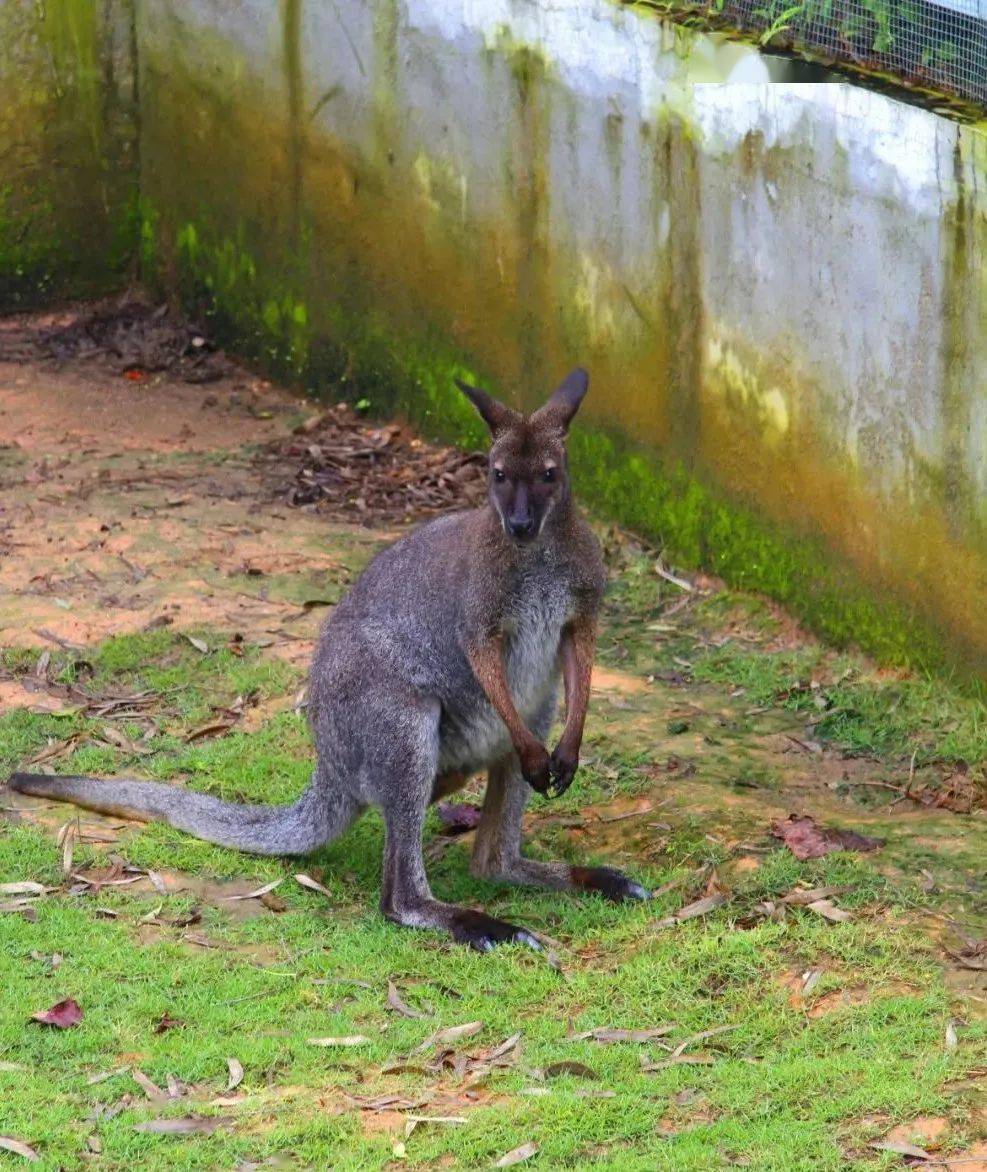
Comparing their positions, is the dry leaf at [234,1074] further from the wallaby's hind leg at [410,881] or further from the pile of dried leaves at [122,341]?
the pile of dried leaves at [122,341]

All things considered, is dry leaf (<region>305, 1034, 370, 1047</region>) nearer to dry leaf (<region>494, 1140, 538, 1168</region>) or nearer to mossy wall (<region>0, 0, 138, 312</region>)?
dry leaf (<region>494, 1140, 538, 1168</region>)

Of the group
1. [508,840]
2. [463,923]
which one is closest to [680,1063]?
[463,923]

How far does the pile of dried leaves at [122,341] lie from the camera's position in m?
10.5

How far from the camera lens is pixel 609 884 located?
5.66 meters

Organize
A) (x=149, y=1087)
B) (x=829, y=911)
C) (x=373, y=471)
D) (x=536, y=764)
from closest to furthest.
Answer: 1. (x=149, y=1087)
2. (x=829, y=911)
3. (x=536, y=764)
4. (x=373, y=471)

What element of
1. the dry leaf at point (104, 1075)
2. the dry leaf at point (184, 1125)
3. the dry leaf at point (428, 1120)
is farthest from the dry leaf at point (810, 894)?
the dry leaf at point (104, 1075)

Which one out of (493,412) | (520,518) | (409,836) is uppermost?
(493,412)

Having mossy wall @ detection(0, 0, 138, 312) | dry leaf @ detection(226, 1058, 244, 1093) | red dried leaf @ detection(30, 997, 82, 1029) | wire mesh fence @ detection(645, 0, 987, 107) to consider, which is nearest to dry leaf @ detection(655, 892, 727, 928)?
dry leaf @ detection(226, 1058, 244, 1093)

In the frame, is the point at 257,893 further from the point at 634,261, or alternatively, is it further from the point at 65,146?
the point at 65,146

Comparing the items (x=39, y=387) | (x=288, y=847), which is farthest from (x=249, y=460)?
(x=288, y=847)

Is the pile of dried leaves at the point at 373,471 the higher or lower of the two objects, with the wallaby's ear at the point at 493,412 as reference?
lower

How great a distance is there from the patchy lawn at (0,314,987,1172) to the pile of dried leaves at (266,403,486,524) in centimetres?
40

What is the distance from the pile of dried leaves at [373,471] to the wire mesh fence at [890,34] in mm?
2448

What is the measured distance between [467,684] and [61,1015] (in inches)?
58.5
